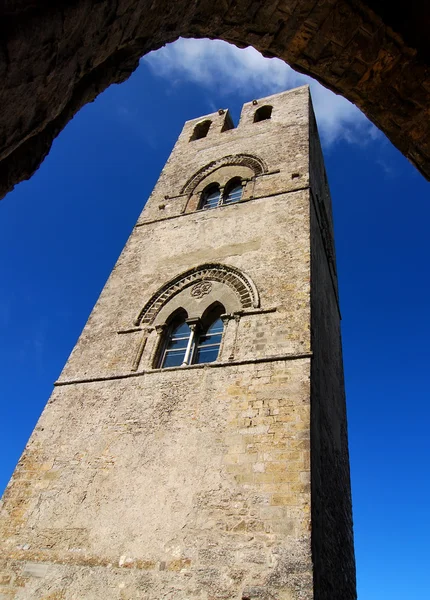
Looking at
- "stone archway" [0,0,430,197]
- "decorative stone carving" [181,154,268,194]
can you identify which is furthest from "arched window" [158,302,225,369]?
"stone archway" [0,0,430,197]

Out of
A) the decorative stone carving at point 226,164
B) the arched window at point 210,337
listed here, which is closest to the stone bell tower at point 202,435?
the arched window at point 210,337

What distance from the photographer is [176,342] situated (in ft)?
22.6

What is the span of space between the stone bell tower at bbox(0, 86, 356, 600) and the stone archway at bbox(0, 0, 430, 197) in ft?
11.6

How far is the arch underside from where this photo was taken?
22.7 ft

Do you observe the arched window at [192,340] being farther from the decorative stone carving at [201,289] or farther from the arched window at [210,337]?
the decorative stone carving at [201,289]

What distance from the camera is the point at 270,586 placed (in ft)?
12.4

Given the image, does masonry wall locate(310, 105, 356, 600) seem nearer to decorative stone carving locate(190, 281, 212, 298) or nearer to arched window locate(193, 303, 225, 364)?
arched window locate(193, 303, 225, 364)

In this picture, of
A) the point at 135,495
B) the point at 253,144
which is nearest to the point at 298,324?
the point at 135,495

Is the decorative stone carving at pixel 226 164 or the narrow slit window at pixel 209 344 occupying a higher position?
the decorative stone carving at pixel 226 164

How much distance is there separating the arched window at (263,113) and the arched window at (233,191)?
149 inches

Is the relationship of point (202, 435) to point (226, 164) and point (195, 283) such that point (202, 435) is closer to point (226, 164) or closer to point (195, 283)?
point (195, 283)

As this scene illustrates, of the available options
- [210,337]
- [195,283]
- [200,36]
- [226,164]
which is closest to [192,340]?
[210,337]

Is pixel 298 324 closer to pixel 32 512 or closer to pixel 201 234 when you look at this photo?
pixel 201 234

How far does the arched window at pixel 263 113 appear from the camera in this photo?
12.9 m
